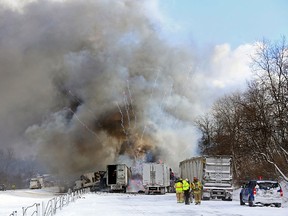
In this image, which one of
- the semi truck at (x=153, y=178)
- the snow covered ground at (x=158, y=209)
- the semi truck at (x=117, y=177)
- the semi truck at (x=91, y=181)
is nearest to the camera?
the snow covered ground at (x=158, y=209)

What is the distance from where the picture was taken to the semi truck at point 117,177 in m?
64.6

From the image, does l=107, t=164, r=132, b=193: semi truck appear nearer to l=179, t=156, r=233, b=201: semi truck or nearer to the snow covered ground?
the snow covered ground

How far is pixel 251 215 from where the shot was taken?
2205 cm

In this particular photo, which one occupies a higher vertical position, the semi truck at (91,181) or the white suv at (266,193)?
the semi truck at (91,181)

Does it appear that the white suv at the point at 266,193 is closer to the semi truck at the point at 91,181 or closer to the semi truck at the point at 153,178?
the semi truck at the point at 153,178

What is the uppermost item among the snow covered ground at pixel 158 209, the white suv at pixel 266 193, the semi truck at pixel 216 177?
the semi truck at pixel 216 177

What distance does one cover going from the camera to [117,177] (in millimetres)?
64750

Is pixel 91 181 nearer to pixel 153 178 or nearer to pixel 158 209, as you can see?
pixel 153 178

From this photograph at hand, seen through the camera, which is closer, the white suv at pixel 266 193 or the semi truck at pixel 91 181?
the white suv at pixel 266 193

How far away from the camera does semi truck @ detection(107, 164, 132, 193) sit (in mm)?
64562

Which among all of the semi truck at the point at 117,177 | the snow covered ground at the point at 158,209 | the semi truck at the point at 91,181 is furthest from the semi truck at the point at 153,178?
the semi truck at the point at 91,181

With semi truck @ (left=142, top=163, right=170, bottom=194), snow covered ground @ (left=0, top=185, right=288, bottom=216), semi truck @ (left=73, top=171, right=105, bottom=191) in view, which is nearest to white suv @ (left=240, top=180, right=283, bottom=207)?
snow covered ground @ (left=0, top=185, right=288, bottom=216)

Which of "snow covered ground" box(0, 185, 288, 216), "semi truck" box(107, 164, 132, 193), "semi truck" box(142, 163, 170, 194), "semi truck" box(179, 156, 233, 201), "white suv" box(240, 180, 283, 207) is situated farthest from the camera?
"semi truck" box(107, 164, 132, 193)

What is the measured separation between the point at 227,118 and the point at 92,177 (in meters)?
24.2
